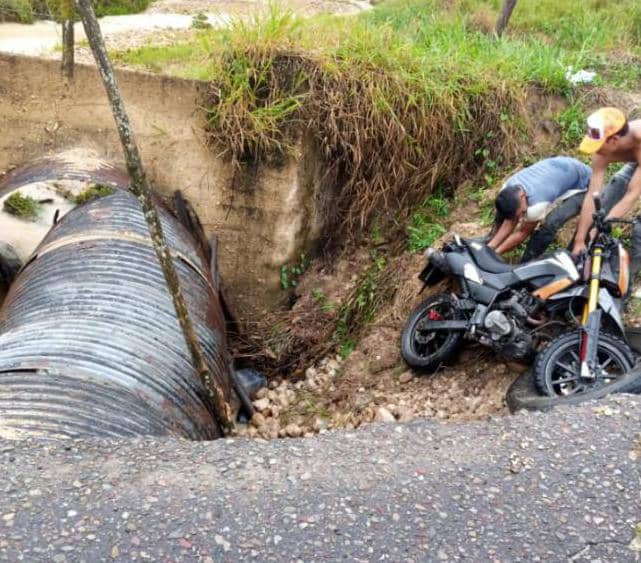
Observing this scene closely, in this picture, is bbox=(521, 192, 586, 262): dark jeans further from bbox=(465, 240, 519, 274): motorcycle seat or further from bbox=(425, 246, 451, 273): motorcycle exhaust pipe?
bbox=(425, 246, 451, 273): motorcycle exhaust pipe

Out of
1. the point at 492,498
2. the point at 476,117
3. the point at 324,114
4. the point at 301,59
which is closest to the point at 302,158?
the point at 324,114

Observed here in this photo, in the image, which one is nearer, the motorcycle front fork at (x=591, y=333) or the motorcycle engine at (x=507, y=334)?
the motorcycle front fork at (x=591, y=333)

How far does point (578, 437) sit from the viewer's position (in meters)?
3.22

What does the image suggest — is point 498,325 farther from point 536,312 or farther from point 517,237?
point 517,237

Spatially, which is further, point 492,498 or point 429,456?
point 429,456

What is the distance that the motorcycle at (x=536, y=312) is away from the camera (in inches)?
163

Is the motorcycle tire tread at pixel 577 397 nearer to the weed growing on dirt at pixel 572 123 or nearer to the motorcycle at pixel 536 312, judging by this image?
the motorcycle at pixel 536 312

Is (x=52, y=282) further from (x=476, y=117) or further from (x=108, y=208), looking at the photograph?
(x=476, y=117)

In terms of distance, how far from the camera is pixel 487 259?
485 cm

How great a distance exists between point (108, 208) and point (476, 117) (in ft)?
11.7

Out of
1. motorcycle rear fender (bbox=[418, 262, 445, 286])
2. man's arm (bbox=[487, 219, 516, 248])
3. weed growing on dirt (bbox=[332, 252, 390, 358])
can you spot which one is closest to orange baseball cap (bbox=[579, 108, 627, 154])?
man's arm (bbox=[487, 219, 516, 248])

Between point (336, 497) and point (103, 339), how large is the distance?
169 centimetres

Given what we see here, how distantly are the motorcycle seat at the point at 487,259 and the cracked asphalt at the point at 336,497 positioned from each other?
1664 millimetres

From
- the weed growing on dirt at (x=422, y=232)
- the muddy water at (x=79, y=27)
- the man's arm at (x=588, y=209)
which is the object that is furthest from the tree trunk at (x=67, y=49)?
the man's arm at (x=588, y=209)
